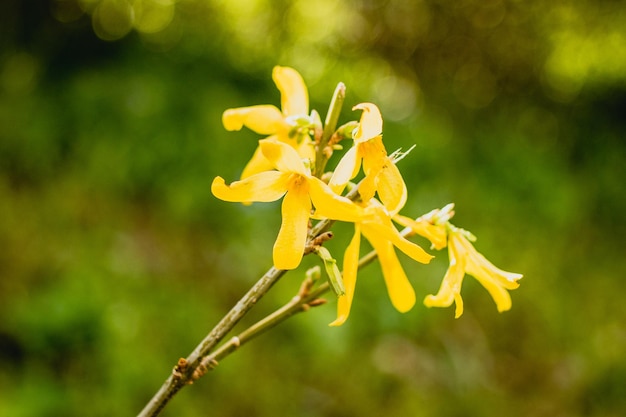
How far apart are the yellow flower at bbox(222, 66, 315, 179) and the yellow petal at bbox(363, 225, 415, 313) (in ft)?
0.60

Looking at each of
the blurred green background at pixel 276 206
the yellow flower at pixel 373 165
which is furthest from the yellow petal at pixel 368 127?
the blurred green background at pixel 276 206

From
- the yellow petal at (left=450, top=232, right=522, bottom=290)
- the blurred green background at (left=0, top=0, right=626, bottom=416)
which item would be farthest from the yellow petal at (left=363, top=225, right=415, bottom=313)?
the blurred green background at (left=0, top=0, right=626, bottom=416)

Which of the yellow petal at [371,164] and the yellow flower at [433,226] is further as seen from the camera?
the yellow flower at [433,226]

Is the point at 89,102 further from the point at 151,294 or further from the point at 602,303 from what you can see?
the point at 602,303

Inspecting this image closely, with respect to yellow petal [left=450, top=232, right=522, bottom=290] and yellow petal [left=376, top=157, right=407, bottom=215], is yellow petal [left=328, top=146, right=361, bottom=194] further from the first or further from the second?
yellow petal [left=450, top=232, right=522, bottom=290]

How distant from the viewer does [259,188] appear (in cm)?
79

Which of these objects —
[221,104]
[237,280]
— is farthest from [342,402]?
[221,104]

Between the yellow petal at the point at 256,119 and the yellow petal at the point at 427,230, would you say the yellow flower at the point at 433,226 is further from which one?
the yellow petal at the point at 256,119

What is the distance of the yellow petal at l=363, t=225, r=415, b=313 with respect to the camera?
960 mm

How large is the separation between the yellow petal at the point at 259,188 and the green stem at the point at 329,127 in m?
0.06

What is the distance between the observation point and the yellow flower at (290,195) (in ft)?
2.35

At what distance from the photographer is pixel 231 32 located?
5.11 meters

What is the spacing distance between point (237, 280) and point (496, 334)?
1.24m

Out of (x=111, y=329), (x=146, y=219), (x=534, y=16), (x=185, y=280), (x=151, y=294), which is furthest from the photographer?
(x=534, y=16)
